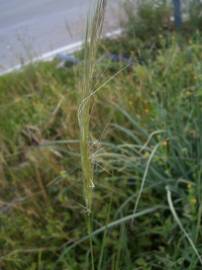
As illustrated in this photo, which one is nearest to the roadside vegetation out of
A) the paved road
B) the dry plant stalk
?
the dry plant stalk

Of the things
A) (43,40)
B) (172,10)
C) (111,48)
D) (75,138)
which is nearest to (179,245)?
(75,138)

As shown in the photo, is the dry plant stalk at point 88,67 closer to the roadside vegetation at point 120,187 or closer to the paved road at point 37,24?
Answer: the roadside vegetation at point 120,187

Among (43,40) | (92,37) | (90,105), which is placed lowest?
(43,40)

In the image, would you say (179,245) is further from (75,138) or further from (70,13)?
(70,13)

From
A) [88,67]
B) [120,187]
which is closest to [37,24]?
[120,187]

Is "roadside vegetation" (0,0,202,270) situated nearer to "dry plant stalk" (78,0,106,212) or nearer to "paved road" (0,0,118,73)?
"dry plant stalk" (78,0,106,212)

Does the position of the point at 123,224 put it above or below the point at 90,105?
below

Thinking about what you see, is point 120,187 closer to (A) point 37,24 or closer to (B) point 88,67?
(B) point 88,67

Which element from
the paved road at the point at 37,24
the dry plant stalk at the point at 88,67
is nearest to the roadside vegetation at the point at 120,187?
the dry plant stalk at the point at 88,67
